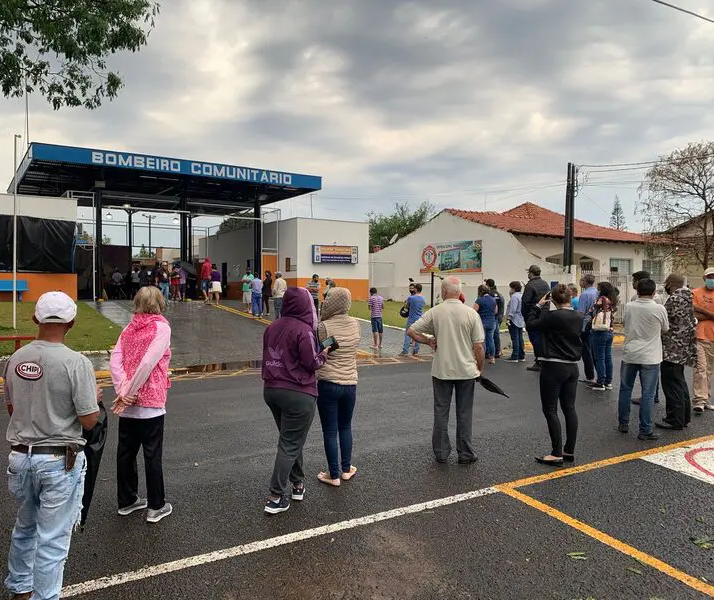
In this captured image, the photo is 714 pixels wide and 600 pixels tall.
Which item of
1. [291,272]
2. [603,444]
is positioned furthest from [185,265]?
[603,444]

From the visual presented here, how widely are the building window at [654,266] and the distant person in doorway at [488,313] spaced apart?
71.4ft

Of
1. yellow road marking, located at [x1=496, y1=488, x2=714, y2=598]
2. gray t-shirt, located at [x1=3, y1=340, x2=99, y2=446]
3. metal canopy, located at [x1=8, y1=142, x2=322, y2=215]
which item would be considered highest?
metal canopy, located at [x1=8, y1=142, x2=322, y2=215]

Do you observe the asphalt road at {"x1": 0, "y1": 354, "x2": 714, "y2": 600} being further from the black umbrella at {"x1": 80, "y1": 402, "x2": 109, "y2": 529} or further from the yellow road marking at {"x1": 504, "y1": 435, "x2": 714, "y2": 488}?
the black umbrella at {"x1": 80, "y1": 402, "x2": 109, "y2": 529}

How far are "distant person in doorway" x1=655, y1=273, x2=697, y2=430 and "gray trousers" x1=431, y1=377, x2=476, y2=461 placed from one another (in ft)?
9.54

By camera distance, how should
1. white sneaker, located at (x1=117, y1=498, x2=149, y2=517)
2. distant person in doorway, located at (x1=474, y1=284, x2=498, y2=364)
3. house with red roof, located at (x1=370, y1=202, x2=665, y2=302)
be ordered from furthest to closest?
house with red roof, located at (x1=370, y1=202, x2=665, y2=302) → distant person in doorway, located at (x1=474, y1=284, x2=498, y2=364) → white sneaker, located at (x1=117, y1=498, x2=149, y2=517)

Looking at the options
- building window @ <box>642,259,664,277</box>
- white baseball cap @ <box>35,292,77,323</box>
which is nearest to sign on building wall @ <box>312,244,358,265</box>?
building window @ <box>642,259,664,277</box>

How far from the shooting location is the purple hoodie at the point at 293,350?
4059 millimetres

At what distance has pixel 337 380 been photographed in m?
4.46

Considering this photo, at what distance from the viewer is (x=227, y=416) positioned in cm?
701

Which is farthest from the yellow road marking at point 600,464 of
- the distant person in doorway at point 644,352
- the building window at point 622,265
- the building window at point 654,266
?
the building window at point 654,266

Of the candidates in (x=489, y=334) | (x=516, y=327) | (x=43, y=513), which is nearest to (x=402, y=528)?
(x=43, y=513)

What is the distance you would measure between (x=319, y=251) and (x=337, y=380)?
73.3ft

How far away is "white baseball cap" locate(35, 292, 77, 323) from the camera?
2.72 m

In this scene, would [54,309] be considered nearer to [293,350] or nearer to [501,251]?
[293,350]
